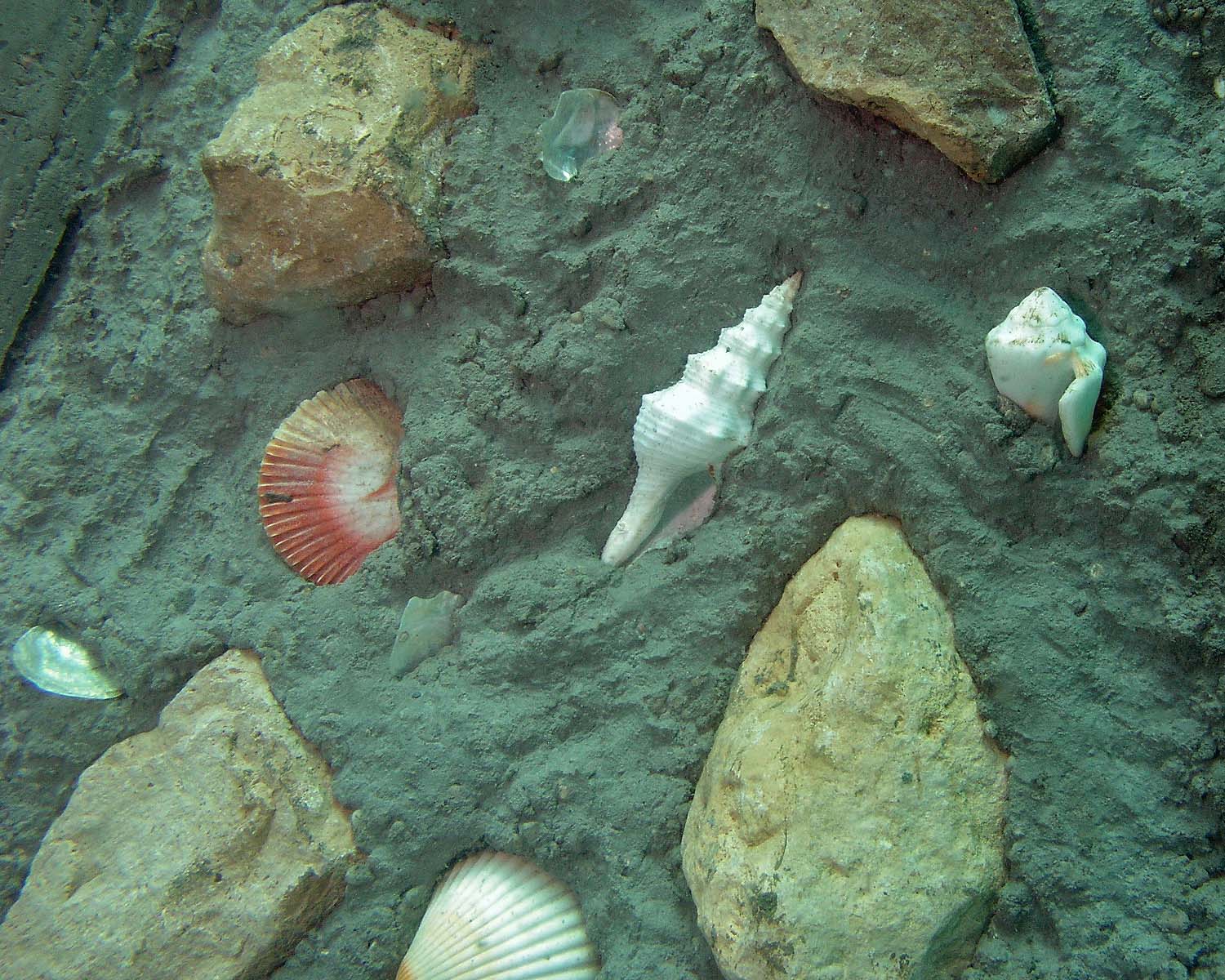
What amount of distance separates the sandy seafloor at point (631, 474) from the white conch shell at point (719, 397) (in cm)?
5

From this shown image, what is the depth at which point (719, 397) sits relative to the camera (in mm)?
1800

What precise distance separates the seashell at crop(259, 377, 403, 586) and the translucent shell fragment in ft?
2.32

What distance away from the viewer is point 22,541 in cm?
234

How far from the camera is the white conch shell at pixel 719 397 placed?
1797 mm

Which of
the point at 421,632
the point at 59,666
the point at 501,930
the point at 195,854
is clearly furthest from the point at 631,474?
the point at 59,666

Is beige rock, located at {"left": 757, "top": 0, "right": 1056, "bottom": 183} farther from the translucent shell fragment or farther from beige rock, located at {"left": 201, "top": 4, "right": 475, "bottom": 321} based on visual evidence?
beige rock, located at {"left": 201, "top": 4, "right": 475, "bottom": 321}

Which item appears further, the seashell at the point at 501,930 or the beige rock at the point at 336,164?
the beige rock at the point at 336,164

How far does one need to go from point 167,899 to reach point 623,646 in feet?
3.53

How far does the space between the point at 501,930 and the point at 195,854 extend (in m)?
0.68

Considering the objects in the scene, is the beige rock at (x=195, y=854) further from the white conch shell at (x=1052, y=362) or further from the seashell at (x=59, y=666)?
the white conch shell at (x=1052, y=362)

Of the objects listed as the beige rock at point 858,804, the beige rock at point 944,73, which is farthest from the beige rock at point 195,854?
the beige rock at point 944,73

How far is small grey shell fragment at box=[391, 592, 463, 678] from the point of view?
1.93 m

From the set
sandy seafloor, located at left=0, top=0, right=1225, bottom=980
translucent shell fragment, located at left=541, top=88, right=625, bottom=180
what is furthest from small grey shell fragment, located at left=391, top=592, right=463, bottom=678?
translucent shell fragment, located at left=541, top=88, right=625, bottom=180

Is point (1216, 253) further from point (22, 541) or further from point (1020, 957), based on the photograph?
point (22, 541)
